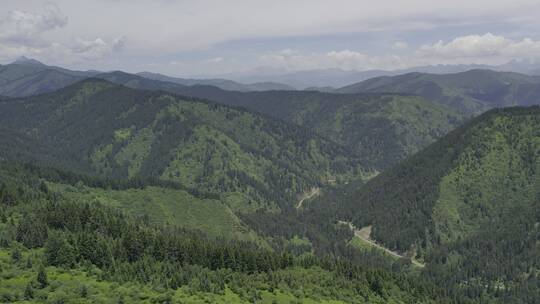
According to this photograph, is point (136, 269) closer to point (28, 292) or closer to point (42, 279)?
point (42, 279)

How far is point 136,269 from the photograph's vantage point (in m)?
143

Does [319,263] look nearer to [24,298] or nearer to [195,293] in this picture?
[195,293]

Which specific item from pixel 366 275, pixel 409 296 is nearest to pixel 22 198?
pixel 366 275

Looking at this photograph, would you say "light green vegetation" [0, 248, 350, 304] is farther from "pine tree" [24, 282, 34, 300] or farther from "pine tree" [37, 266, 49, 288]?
"pine tree" [37, 266, 49, 288]

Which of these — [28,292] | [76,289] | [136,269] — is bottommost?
[136,269]

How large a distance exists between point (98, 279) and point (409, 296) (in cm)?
11470

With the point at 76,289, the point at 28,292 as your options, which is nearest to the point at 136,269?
the point at 76,289

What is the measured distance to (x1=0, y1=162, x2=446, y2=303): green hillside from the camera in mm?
127812

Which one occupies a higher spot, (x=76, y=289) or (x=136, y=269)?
(x=76, y=289)

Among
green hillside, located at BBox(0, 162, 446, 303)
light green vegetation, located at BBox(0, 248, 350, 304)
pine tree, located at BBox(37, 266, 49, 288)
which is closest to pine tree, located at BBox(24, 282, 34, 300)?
light green vegetation, located at BBox(0, 248, 350, 304)

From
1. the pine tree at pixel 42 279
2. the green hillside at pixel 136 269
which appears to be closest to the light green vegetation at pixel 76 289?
the green hillside at pixel 136 269

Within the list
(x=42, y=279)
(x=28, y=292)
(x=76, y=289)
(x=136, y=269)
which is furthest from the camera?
(x=136, y=269)

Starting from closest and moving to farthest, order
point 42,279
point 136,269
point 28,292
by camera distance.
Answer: point 28,292
point 42,279
point 136,269

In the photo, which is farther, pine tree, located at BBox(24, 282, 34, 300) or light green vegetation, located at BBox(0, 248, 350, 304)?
light green vegetation, located at BBox(0, 248, 350, 304)
